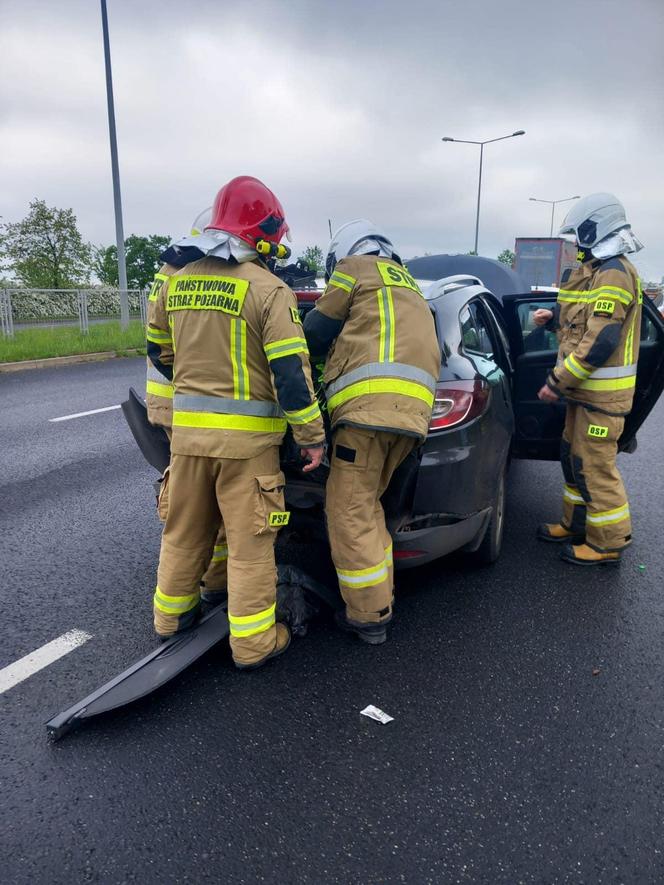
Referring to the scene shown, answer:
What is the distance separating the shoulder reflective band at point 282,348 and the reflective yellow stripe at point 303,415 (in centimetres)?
22

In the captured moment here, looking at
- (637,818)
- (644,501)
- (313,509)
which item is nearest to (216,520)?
(313,509)

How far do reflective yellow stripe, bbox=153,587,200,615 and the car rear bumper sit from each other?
3.09ft

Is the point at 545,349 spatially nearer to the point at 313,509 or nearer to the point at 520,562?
the point at 520,562

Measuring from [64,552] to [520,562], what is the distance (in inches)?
104

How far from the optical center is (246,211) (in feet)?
8.86

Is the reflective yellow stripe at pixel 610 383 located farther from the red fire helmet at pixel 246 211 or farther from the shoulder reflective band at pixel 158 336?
the shoulder reflective band at pixel 158 336

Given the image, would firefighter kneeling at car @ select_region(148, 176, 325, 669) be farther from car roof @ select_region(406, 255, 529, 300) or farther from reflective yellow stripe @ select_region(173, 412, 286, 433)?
car roof @ select_region(406, 255, 529, 300)

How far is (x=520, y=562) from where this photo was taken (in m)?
3.92

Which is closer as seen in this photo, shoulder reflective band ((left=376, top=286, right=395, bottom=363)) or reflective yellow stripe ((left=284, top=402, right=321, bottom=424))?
reflective yellow stripe ((left=284, top=402, right=321, bottom=424))

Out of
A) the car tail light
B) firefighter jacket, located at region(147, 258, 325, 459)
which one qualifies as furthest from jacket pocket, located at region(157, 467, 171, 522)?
the car tail light

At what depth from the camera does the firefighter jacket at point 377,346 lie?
9.21 feet

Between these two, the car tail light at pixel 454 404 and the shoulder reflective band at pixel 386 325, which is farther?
the car tail light at pixel 454 404

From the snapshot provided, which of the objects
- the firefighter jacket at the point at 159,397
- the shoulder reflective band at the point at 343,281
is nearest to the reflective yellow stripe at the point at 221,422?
the firefighter jacket at the point at 159,397

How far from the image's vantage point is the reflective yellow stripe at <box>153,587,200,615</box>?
9.34ft
